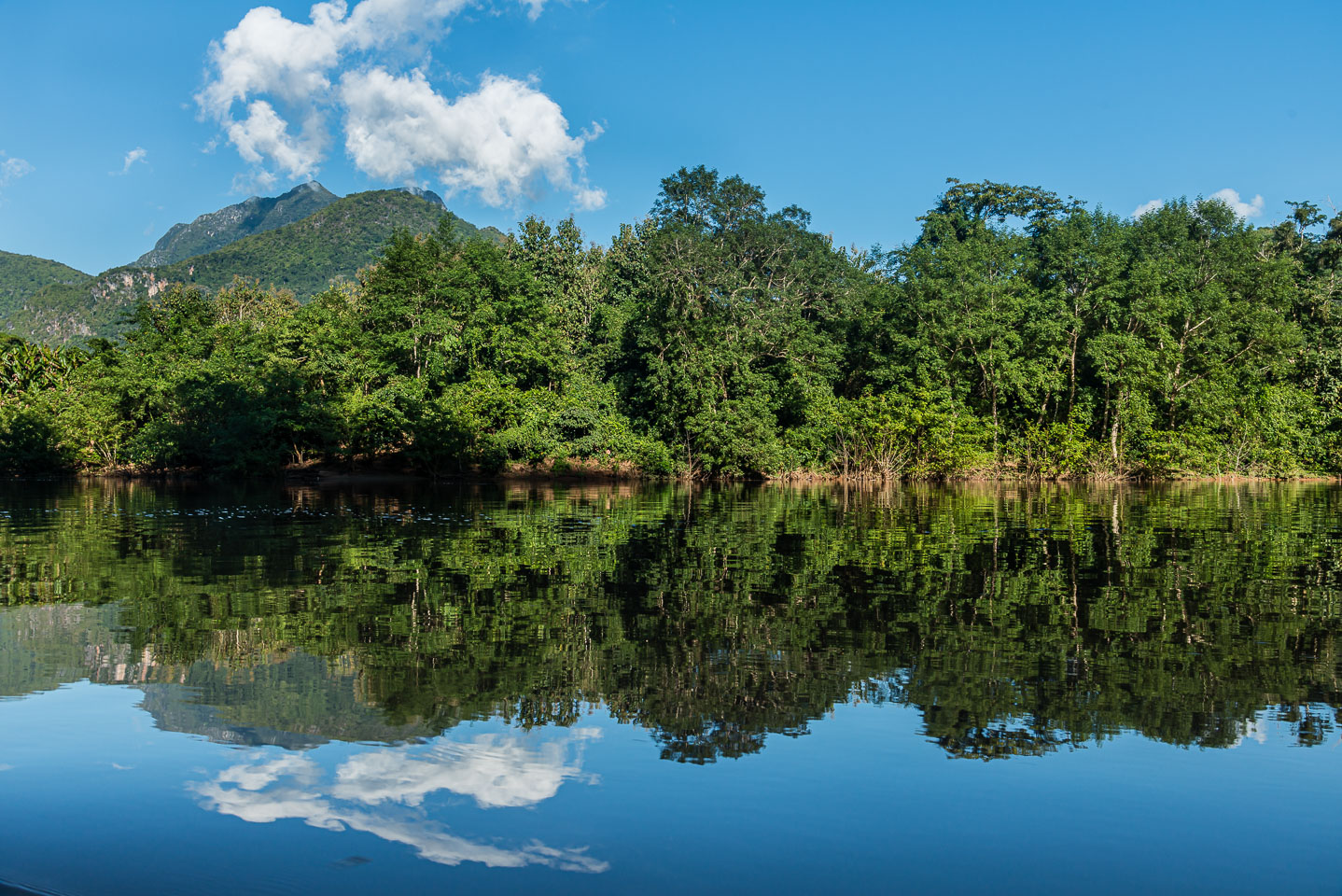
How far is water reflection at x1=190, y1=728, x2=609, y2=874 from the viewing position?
466cm

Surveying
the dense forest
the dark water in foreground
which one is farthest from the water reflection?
the dense forest

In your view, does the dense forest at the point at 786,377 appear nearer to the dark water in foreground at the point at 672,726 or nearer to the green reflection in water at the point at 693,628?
the green reflection in water at the point at 693,628

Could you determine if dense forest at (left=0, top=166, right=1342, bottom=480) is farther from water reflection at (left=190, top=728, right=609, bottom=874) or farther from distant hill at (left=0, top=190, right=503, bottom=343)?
distant hill at (left=0, top=190, right=503, bottom=343)

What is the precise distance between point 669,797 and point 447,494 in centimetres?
2953

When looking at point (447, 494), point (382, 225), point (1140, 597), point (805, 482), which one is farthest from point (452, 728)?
point (382, 225)

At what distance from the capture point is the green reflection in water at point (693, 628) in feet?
22.6

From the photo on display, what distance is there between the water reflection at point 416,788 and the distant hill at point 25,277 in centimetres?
19649

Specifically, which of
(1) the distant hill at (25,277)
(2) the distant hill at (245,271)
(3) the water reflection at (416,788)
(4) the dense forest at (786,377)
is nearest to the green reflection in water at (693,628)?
(3) the water reflection at (416,788)

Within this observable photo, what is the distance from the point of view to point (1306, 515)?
23.9 m

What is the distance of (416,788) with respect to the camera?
5.42 metres

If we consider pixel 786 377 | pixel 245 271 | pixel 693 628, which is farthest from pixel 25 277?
pixel 693 628

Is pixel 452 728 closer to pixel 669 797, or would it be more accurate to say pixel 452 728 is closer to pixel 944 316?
pixel 669 797

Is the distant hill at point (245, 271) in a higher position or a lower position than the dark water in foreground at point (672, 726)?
higher

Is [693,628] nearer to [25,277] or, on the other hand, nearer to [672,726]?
[672,726]
